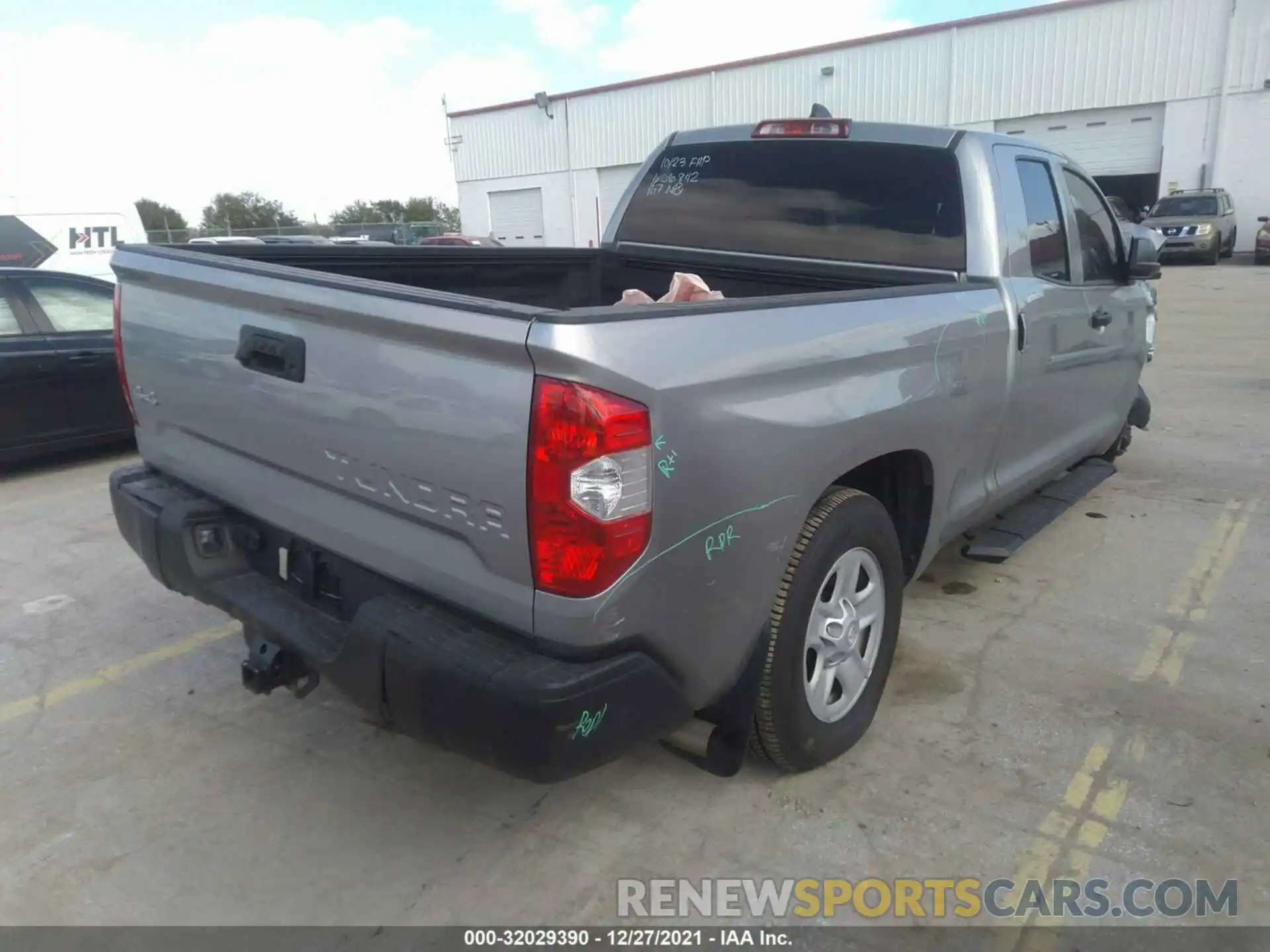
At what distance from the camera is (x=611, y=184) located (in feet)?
118

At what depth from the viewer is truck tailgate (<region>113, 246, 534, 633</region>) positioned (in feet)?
6.75

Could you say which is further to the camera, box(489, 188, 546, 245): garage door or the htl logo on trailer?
box(489, 188, 546, 245): garage door

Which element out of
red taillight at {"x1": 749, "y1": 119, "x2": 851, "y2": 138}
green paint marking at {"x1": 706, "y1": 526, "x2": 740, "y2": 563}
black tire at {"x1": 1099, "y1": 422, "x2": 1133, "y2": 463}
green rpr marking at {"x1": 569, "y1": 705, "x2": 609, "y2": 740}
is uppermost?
red taillight at {"x1": 749, "y1": 119, "x2": 851, "y2": 138}

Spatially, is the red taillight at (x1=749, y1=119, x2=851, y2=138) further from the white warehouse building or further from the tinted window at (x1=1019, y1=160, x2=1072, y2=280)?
the white warehouse building

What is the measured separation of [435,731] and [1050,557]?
12.2ft

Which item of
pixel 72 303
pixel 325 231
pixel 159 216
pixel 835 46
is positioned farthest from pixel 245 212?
pixel 72 303

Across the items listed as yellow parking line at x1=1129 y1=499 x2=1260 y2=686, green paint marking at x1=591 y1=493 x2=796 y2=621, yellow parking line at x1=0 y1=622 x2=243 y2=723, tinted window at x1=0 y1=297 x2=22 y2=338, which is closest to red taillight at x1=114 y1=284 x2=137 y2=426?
yellow parking line at x1=0 y1=622 x2=243 y2=723

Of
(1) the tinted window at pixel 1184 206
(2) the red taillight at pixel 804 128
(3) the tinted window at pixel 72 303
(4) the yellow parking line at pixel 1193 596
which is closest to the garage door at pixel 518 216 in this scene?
(1) the tinted window at pixel 1184 206

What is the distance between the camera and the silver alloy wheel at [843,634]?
9.26 ft

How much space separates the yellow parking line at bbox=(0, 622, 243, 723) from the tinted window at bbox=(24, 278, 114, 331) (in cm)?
373

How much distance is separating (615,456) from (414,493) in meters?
0.55

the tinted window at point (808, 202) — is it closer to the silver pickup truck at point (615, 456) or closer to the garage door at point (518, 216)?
the silver pickup truck at point (615, 456)

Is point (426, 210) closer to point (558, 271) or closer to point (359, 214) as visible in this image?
point (359, 214)

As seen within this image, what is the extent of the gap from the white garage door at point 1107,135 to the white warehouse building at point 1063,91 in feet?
0.12
